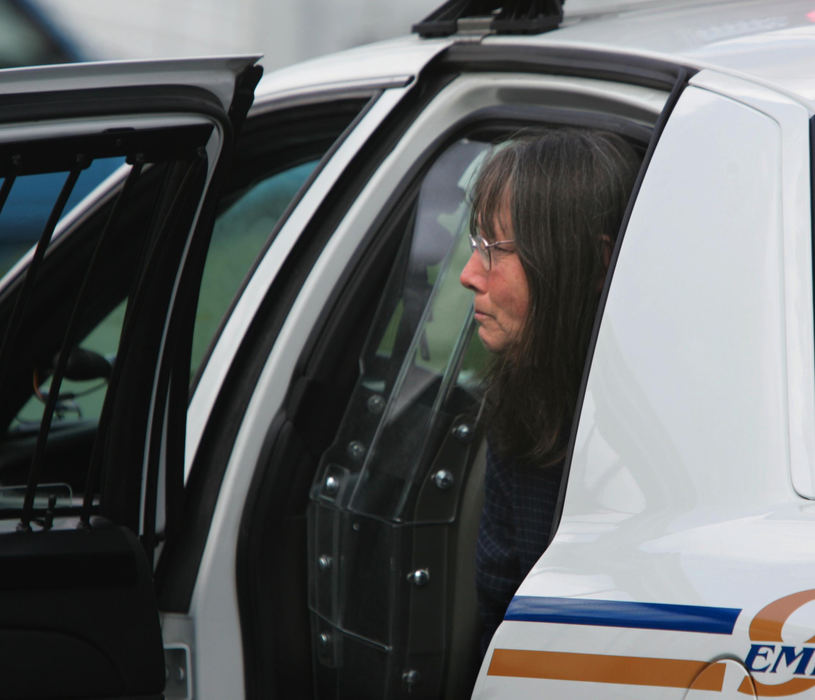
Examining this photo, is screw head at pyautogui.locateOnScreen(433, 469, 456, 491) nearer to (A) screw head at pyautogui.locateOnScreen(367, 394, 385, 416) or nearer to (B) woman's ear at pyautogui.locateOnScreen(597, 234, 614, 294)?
(A) screw head at pyautogui.locateOnScreen(367, 394, 385, 416)

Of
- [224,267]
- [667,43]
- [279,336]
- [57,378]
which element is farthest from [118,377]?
[224,267]

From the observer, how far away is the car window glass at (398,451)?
2099mm

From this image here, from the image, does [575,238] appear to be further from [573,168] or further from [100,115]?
[100,115]

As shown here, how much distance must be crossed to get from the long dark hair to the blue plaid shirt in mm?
45

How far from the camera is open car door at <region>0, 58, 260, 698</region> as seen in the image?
4.92 ft

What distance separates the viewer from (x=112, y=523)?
6.05 ft

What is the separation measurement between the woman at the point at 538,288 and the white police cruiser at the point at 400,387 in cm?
11

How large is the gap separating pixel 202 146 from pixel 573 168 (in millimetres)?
543

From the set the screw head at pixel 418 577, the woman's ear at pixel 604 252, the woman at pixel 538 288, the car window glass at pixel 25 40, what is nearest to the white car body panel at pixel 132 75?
the woman at pixel 538 288

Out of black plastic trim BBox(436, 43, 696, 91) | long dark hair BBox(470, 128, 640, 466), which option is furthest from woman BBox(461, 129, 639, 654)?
black plastic trim BBox(436, 43, 696, 91)

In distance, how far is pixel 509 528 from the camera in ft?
6.23

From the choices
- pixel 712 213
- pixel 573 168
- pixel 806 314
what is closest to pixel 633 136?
pixel 573 168

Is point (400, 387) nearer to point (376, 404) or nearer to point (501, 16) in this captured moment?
point (376, 404)

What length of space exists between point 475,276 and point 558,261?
5.8 inches
